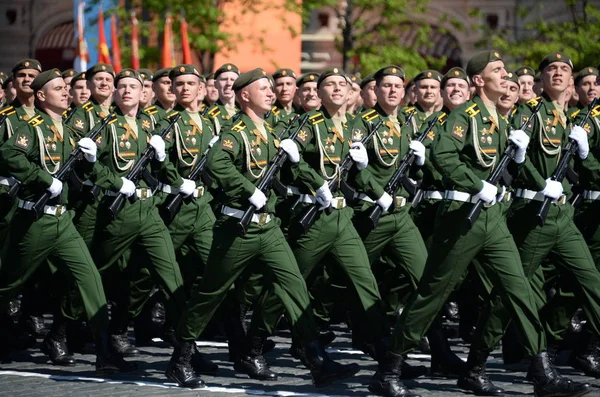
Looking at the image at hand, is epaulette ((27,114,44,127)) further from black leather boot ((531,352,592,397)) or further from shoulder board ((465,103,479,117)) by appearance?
black leather boot ((531,352,592,397))

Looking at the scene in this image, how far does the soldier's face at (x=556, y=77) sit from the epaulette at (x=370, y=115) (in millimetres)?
1248

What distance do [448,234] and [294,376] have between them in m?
1.60

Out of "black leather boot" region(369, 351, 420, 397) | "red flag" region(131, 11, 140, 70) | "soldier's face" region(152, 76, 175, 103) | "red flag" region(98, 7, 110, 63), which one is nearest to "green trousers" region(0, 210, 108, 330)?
"black leather boot" region(369, 351, 420, 397)

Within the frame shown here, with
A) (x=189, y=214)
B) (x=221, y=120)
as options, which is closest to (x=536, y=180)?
(x=189, y=214)

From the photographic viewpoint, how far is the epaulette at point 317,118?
9.94m

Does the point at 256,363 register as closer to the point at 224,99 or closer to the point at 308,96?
the point at 308,96

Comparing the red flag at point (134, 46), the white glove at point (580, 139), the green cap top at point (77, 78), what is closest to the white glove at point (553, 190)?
the white glove at point (580, 139)

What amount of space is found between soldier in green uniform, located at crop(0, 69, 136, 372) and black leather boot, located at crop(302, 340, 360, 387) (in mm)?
1371

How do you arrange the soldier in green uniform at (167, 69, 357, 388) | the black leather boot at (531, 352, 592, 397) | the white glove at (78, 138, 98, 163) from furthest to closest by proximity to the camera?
the white glove at (78, 138, 98, 163), the soldier in green uniform at (167, 69, 357, 388), the black leather boot at (531, 352, 592, 397)

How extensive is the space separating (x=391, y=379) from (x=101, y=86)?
3.91 m

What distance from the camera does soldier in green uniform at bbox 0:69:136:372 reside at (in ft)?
32.2

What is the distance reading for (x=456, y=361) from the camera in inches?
390

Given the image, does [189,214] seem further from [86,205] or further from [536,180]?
[536,180]

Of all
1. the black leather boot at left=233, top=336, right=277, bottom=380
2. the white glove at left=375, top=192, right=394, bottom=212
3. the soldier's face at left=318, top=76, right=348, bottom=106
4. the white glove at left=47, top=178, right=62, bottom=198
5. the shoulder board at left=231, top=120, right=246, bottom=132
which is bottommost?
the black leather boot at left=233, top=336, right=277, bottom=380
